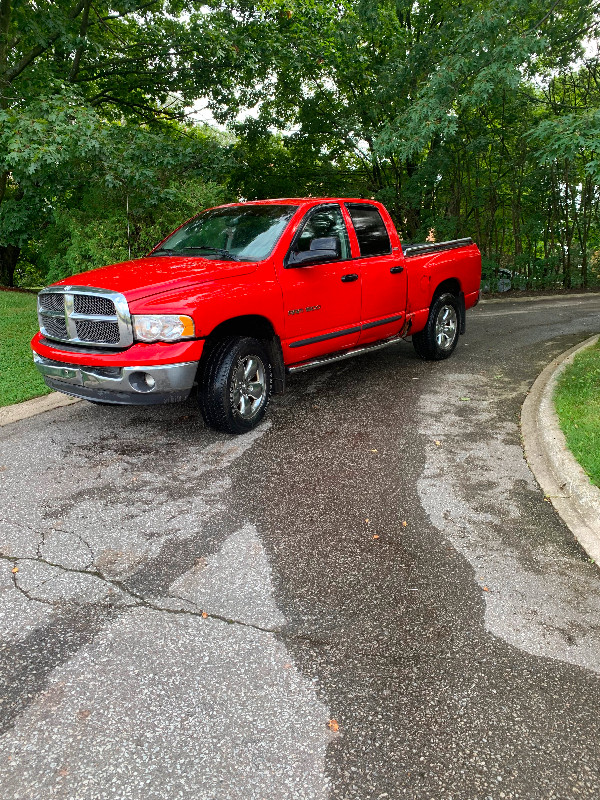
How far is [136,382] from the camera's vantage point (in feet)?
16.0

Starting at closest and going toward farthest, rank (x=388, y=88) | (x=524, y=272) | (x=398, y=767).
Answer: (x=398, y=767)
(x=388, y=88)
(x=524, y=272)

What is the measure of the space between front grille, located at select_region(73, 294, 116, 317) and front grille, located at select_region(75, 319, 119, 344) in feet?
0.27

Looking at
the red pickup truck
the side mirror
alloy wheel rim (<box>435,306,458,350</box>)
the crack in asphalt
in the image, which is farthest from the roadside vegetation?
the crack in asphalt

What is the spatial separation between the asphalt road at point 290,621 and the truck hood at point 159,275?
135cm

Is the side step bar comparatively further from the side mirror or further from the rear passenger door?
the side mirror

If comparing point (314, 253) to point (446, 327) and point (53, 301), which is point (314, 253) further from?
point (446, 327)

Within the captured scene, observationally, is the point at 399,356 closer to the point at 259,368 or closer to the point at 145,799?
the point at 259,368

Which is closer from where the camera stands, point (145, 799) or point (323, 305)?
point (145, 799)

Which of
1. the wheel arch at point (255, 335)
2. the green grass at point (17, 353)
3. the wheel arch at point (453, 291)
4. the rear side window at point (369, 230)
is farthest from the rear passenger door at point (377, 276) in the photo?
the green grass at point (17, 353)

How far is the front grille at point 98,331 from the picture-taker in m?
4.96

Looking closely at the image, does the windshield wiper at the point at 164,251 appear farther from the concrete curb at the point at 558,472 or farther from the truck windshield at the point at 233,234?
the concrete curb at the point at 558,472

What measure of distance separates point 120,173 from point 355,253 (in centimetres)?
539

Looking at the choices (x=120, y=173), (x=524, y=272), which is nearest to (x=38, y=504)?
(x=120, y=173)

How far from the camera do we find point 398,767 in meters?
2.19
